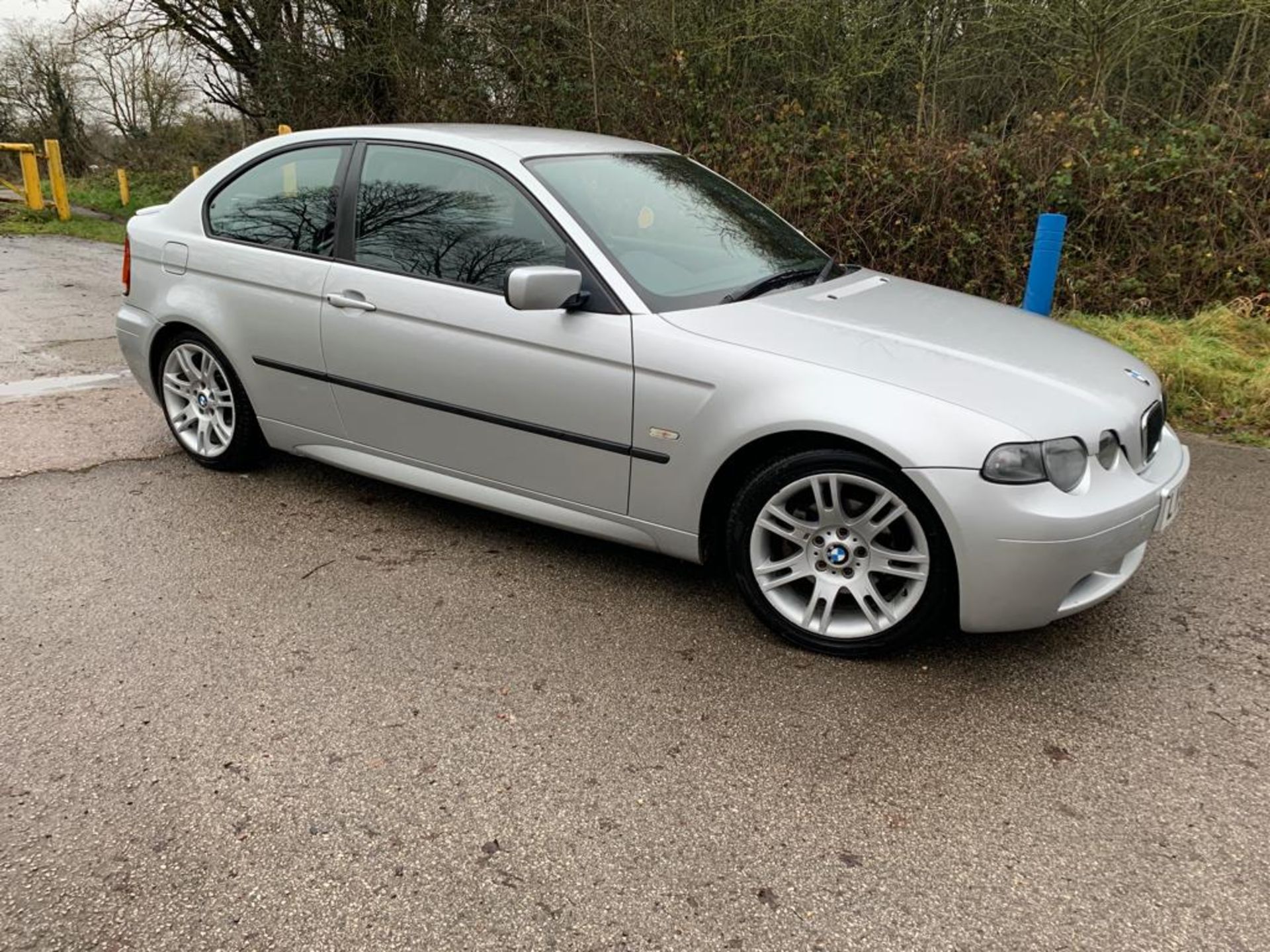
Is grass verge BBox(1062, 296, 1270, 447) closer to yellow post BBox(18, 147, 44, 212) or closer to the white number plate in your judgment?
the white number plate

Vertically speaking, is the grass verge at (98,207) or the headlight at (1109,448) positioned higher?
the headlight at (1109,448)

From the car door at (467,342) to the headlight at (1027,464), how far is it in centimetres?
118

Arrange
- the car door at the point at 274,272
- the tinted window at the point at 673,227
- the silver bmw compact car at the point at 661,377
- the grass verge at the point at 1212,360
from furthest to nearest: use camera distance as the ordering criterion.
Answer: the grass verge at the point at 1212,360 < the car door at the point at 274,272 < the tinted window at the point at 673,227 < the silver bmw compact car at the point at 661,377

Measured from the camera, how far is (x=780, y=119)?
8.95m

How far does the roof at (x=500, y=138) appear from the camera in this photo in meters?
3.89

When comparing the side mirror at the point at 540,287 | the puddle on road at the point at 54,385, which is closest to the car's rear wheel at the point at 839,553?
the side mirror at the point at 540,287

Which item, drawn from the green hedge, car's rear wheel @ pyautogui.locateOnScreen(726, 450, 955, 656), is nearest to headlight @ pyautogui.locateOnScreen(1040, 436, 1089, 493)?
car's rear wheel @ pyautogui.locateOnScreen(726, 450, 955, 656)

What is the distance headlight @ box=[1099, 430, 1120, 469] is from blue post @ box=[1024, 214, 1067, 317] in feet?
10.6

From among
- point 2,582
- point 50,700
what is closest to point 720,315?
point 50,700

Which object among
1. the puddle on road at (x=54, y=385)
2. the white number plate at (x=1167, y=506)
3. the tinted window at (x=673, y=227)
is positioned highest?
the tinted window at (x=673, y=227)

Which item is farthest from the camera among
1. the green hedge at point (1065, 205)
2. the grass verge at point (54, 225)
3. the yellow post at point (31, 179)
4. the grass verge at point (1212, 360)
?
the yellow post at point (31, 179)

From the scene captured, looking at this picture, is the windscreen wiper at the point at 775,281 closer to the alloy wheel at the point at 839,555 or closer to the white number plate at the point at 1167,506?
the alloy wheel at the point at 839,555

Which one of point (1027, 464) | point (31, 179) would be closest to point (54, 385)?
point (1027, 464)

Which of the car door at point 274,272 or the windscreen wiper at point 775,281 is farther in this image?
the car door at point 274,272
